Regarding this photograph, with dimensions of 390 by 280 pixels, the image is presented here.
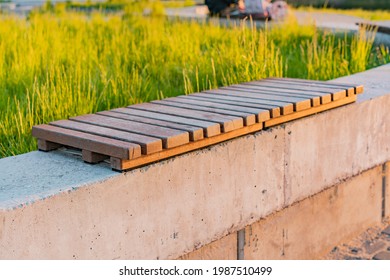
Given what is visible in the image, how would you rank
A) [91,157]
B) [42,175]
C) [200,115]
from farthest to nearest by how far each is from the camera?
[200,115]
[91,157]
[42,175]

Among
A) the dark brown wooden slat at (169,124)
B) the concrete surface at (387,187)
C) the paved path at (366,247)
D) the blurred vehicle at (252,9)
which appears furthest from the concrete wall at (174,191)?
the blurred vehicle at (252,9)

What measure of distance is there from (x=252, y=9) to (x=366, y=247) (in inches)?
259

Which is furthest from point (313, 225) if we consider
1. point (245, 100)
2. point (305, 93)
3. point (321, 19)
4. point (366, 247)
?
point (321, 19)

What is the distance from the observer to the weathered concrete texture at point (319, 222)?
4602 mm

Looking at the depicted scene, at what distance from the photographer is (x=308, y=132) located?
465 centimetres

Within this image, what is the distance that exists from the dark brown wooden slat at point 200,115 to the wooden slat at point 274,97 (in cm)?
55

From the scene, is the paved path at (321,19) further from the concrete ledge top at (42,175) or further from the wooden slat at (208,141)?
the concrete ledge top at (42,175)

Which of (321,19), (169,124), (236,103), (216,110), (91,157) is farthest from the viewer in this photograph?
(321,19)

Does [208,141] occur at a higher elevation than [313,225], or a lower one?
higher

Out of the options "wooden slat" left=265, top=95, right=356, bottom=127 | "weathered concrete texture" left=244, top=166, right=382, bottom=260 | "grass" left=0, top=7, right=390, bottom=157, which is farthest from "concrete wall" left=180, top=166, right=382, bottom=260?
"grass" left=0, top=7, right=390, bottom=157

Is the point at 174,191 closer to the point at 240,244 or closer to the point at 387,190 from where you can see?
the point at 240,244

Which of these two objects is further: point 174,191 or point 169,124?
point 169,124

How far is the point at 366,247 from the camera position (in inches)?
204

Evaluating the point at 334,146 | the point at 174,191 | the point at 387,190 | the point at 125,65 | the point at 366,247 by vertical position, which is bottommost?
the point at 366,247
